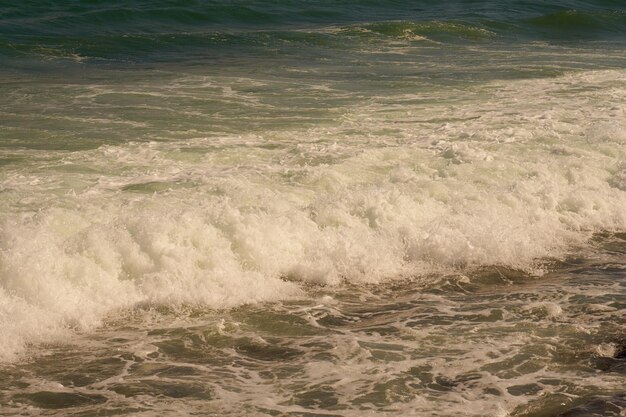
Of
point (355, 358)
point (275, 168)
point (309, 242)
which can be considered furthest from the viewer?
point (275, 168)

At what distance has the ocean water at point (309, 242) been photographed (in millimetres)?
6902

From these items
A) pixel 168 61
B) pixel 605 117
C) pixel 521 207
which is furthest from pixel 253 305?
pixel 168 61


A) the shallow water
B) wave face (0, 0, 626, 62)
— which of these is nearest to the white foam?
the shallow water

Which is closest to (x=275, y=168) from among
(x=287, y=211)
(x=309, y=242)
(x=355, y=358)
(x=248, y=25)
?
(x=287, y=211)

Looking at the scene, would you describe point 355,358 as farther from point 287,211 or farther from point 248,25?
point 248,25

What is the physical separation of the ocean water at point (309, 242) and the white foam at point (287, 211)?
30mm

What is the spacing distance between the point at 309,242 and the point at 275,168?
7.72 feet

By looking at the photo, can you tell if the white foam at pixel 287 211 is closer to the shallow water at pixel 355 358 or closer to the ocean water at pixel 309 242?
the ocean water at pixel 309 242

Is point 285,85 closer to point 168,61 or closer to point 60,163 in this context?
point 168,61

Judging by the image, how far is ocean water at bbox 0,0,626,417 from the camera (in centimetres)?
690

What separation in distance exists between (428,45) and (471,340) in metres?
17.4

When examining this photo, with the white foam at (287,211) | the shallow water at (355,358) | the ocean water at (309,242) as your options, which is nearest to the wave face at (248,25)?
the ocean water at (309,242)

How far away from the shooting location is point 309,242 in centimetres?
973

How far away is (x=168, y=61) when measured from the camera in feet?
67.4
